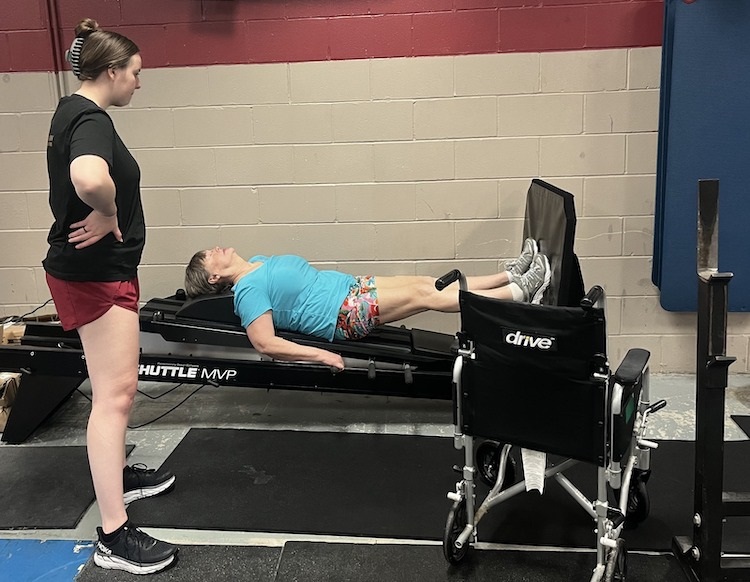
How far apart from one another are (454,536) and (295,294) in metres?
1.32

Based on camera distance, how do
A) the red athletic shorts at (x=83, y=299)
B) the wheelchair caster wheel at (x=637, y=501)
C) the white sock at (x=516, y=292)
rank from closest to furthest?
the red athletic shorts at (x=83, y=299)
the wheelchair caster wheel at (x=637, y=501)
the white sock at (x=516, y=292)

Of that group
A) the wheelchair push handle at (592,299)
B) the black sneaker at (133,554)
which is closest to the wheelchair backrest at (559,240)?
the wheelchair push handle at (592,299)

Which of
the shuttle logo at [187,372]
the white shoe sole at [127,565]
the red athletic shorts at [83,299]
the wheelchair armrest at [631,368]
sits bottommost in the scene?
the white shoe sole at [127,565]

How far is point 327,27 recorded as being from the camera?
11.2 ft

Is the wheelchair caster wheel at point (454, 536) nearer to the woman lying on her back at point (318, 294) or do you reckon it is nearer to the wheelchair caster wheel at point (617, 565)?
the wheelchair caster wheel at point (617, 565)

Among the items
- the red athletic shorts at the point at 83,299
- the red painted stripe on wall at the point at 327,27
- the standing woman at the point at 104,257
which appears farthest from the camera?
the red painted stripe on wall at the point at 327,27

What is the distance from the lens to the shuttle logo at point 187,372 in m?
3.10

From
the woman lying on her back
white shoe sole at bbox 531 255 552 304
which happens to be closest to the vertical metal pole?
white shoe sole at bbox 531 255 552 304

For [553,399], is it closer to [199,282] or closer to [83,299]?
[83,299]

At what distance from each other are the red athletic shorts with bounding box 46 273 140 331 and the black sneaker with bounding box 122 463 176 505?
78 cm

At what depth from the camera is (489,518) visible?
95.8 inches

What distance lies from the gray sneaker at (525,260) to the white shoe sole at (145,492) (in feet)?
5.43

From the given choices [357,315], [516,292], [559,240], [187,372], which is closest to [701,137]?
[516,292]

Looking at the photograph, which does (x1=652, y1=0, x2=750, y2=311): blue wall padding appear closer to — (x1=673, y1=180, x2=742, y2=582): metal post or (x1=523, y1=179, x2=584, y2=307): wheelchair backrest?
(x1=523, y1=179, x2=584, y2=307): wheelchair backrest
